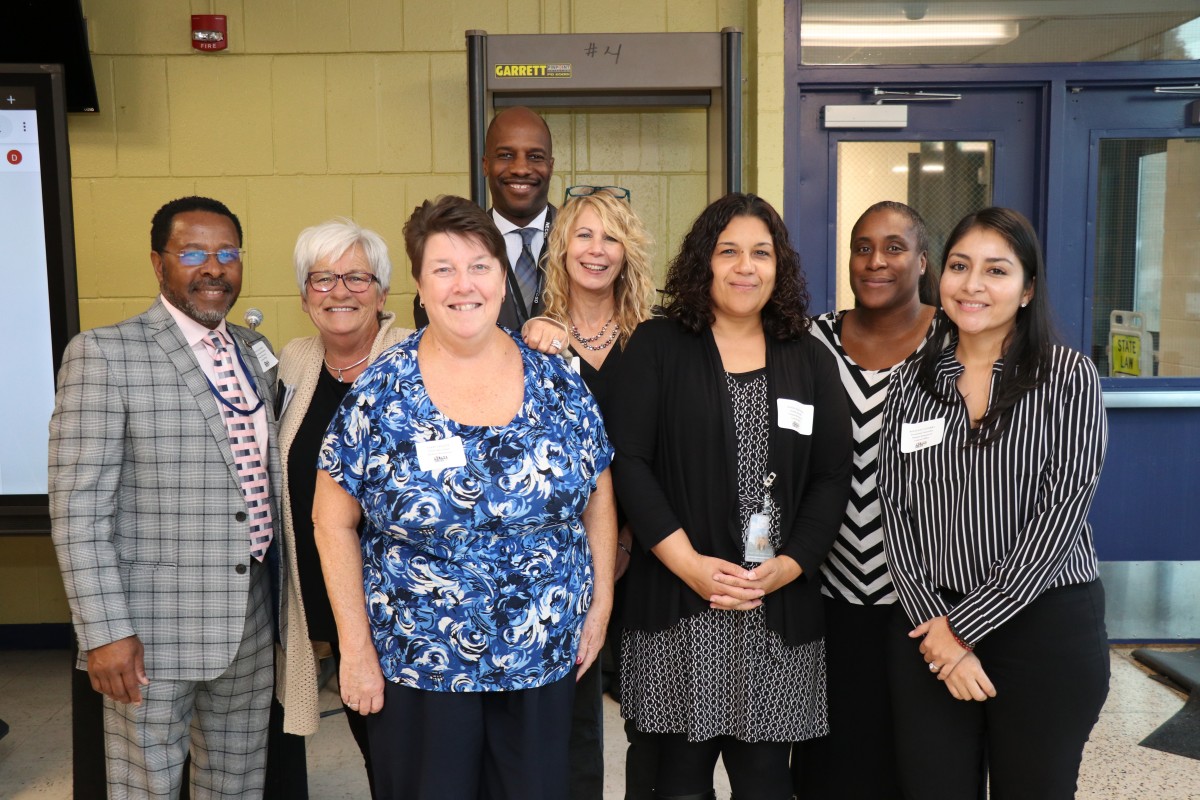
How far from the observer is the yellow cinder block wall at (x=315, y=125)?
3939mm

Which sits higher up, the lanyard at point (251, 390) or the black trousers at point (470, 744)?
the lanyard at point (251, 390)

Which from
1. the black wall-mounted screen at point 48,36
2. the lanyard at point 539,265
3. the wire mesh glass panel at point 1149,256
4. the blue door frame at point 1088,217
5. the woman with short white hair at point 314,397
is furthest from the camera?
the wire mesh glass panel at point 1149,256

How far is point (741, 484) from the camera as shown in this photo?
205cm

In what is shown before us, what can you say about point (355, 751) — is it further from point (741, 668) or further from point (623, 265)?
point (623, 265)

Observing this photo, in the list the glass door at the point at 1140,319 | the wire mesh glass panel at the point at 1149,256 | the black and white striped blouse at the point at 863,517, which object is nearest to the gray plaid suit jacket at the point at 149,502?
the black and white striped blouse at the point at 863,517

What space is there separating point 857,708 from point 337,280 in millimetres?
1635

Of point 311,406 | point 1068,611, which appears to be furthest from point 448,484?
point 1068,611

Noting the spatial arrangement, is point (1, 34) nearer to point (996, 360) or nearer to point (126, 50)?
point (126, 50)

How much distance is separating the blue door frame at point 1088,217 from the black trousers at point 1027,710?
2415mm

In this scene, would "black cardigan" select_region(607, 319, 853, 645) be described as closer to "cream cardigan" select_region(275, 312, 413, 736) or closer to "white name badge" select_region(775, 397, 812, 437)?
"white name badge" select_region(775, 397, 812, 437)

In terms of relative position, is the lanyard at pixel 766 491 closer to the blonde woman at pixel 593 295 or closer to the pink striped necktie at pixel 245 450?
the blonde woman at pixel 593 295

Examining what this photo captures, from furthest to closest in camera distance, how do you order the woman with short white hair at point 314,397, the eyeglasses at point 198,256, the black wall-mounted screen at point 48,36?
the black wall-mounted screen at point 48,36 → the woman with short white hair at point 314,397 → the eyeglasses at point 198,256

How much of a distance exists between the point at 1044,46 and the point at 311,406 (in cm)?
348

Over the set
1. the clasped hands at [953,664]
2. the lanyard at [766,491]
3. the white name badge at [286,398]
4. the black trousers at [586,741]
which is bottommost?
the black trousers at [586,741]
